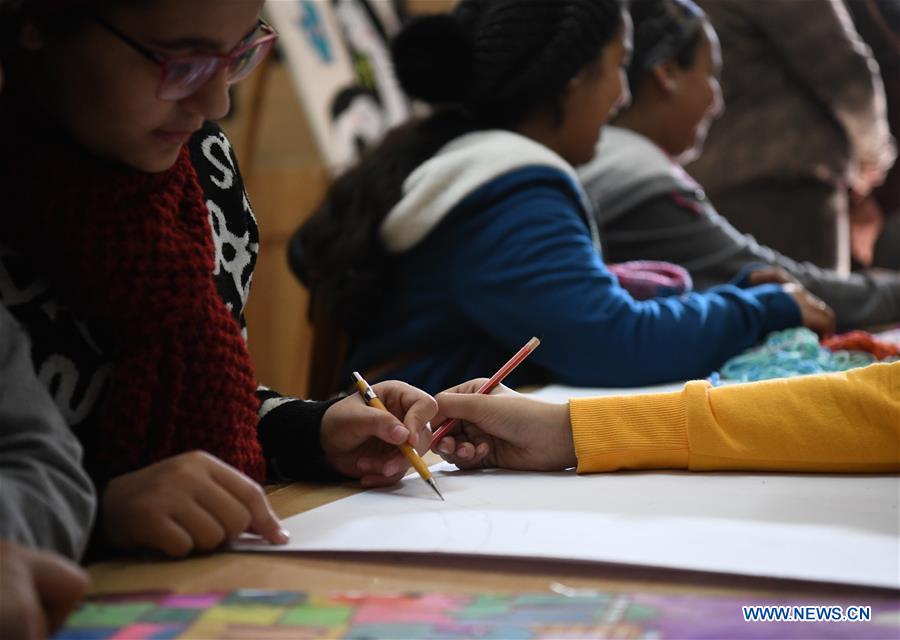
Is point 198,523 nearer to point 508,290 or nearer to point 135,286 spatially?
point 135,286

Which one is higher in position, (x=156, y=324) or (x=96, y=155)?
(x=96, y=155)

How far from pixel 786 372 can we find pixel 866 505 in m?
0.59

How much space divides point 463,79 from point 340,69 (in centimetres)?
136

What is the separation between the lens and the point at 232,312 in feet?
2.67

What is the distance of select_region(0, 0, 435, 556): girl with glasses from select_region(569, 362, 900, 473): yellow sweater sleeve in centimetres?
28

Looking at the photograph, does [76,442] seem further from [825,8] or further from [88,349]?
[825,8]

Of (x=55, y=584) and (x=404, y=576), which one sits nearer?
(x=55, y=584)

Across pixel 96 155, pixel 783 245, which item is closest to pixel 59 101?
pixel 96 155

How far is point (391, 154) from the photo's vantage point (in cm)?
145

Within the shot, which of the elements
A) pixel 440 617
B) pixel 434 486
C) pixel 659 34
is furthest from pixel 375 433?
pixel 659 34

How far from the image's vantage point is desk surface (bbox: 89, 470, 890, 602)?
0.57 meters

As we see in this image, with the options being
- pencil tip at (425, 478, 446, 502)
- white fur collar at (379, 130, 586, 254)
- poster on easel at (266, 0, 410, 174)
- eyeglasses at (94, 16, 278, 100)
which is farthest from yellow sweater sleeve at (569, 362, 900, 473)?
poster on easel at (266, 0, 410, 174)

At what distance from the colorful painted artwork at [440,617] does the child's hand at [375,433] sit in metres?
0.24

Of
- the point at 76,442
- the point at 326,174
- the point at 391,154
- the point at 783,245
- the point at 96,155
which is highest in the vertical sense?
the point at 96,155
